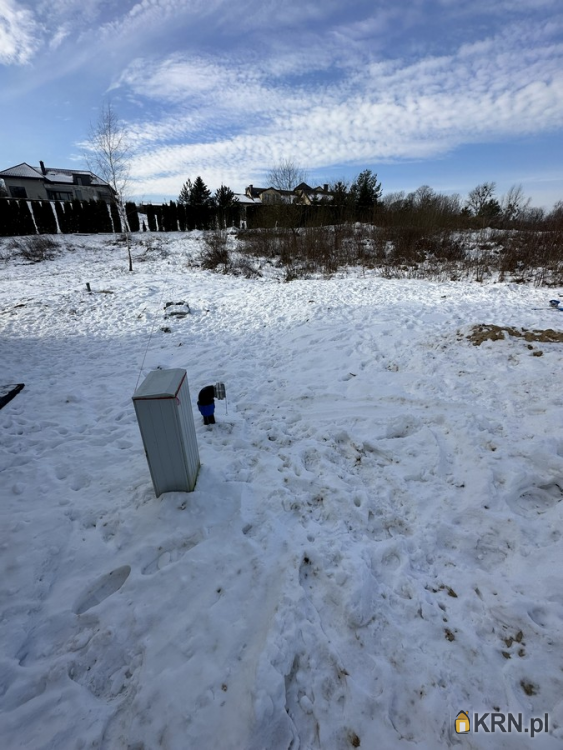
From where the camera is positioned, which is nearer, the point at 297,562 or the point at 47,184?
the point at 297,562

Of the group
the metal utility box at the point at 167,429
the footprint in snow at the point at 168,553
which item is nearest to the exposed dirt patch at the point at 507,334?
the metal utility box at the point at 167,429

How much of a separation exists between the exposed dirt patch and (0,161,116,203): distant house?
4672cm

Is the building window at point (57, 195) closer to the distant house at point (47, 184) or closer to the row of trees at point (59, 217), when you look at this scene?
the distant house at point (47, 184)

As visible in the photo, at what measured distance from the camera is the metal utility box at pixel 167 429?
9.41 ft

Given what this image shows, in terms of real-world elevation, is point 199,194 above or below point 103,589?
above

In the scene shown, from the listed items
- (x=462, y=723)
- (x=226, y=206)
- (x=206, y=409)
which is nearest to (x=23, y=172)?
(x=226, y=206)

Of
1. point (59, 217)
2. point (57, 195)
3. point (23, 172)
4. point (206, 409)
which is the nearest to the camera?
point (206, 409)

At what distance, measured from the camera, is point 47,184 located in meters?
42.6

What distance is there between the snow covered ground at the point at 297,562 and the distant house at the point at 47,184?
46.8 metres

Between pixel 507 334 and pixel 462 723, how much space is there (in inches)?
261

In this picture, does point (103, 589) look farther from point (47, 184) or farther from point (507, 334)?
point (47, 184)

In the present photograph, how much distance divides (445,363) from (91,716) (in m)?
6.25

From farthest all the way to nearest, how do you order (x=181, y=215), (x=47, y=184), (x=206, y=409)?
(x=47, y=184) → (x=181, y=215) → (x=206, y=409)

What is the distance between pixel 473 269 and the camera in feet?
50.5
